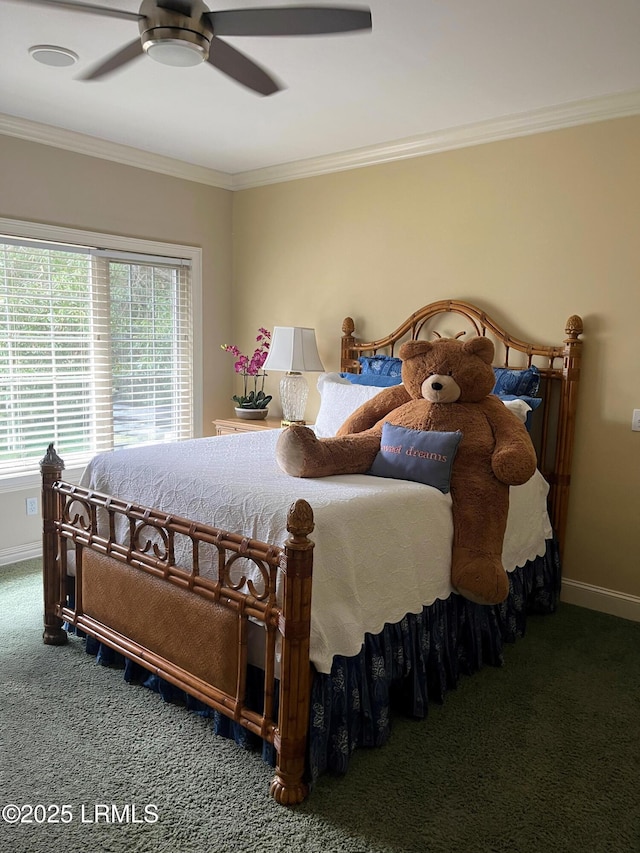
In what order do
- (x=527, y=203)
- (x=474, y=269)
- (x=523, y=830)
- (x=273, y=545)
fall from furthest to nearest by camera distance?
(x=474, y=269) → (x=527, y=203) → (x=273, y=545) → (x=523, y=830)

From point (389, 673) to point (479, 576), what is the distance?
1.61ft

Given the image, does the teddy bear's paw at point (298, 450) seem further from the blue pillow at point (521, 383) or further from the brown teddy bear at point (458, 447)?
the blue pillow at point (521, 383)

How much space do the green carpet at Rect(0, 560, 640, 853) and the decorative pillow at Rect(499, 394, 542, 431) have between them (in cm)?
109

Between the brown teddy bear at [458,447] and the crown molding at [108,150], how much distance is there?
2390 mm

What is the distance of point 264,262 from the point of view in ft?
15.5

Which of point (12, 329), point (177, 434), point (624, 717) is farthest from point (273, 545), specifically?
point (177, 434)

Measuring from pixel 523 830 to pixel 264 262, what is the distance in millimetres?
3803

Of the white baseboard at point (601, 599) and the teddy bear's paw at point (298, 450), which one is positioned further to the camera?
the white baseboard at point (601, 599)

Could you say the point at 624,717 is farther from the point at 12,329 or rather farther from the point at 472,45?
the point at 12,329

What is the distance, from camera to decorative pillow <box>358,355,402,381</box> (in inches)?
147

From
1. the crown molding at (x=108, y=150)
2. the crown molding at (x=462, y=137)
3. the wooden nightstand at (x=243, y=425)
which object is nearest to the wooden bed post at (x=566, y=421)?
the crown molding at (x=462, y=137)

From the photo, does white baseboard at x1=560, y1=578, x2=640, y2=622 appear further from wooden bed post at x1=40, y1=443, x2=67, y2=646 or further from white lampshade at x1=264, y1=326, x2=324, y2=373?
wooden bed post at x1=40, y1=443, x2=67, y2=646

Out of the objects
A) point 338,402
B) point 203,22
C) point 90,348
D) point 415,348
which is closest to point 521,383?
point 415,348

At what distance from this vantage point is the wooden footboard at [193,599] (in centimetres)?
188
